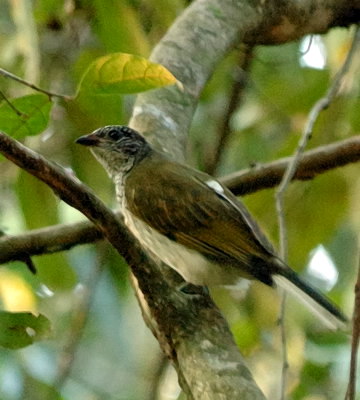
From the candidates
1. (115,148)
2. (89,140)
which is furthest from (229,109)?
(89,140)

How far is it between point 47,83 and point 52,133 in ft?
1.03

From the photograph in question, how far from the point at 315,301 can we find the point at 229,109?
1696mm

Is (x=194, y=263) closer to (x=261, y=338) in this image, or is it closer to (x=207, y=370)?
(x=261, y=338)

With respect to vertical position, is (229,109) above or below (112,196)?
above

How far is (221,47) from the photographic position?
11.4 ft

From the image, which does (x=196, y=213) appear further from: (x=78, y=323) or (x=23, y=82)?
(x=23, y=82)

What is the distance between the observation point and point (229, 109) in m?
4.36

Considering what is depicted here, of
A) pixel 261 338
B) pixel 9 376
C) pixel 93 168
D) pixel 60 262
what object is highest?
pixel 93 168

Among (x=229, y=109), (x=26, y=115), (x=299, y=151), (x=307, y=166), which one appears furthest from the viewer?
(x=229, y=109)

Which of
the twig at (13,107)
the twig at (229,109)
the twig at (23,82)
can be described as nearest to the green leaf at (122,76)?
the twig at (23,82)

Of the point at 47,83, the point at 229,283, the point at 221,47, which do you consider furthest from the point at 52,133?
the point at 229,283

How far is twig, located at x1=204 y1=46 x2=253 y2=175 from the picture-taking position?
4.29m

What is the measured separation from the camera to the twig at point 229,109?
4.29m

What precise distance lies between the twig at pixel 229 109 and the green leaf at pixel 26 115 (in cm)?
196
